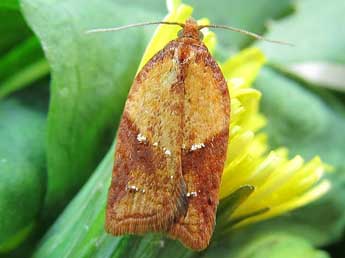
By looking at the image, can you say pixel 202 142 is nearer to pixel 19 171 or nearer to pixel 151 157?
pixel 151 157

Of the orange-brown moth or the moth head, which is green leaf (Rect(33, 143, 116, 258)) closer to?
the orange-brown moth

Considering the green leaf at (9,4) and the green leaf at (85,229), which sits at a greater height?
the green leaf at (9,4)

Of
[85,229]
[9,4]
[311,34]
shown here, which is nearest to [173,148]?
[85,229]

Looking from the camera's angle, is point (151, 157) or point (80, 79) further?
point (80, 79)

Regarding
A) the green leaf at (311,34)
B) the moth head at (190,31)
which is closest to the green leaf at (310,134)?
the green leaf at (311,34)

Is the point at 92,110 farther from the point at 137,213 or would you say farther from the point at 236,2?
the point at 236,2

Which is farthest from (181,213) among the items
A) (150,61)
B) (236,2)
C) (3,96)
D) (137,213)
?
(236,2)

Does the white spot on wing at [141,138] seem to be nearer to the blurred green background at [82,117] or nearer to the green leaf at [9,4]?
the blurred green background at [82,117]

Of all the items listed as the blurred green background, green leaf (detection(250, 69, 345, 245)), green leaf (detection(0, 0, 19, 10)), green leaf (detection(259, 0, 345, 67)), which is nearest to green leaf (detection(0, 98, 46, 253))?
the blurred green background
